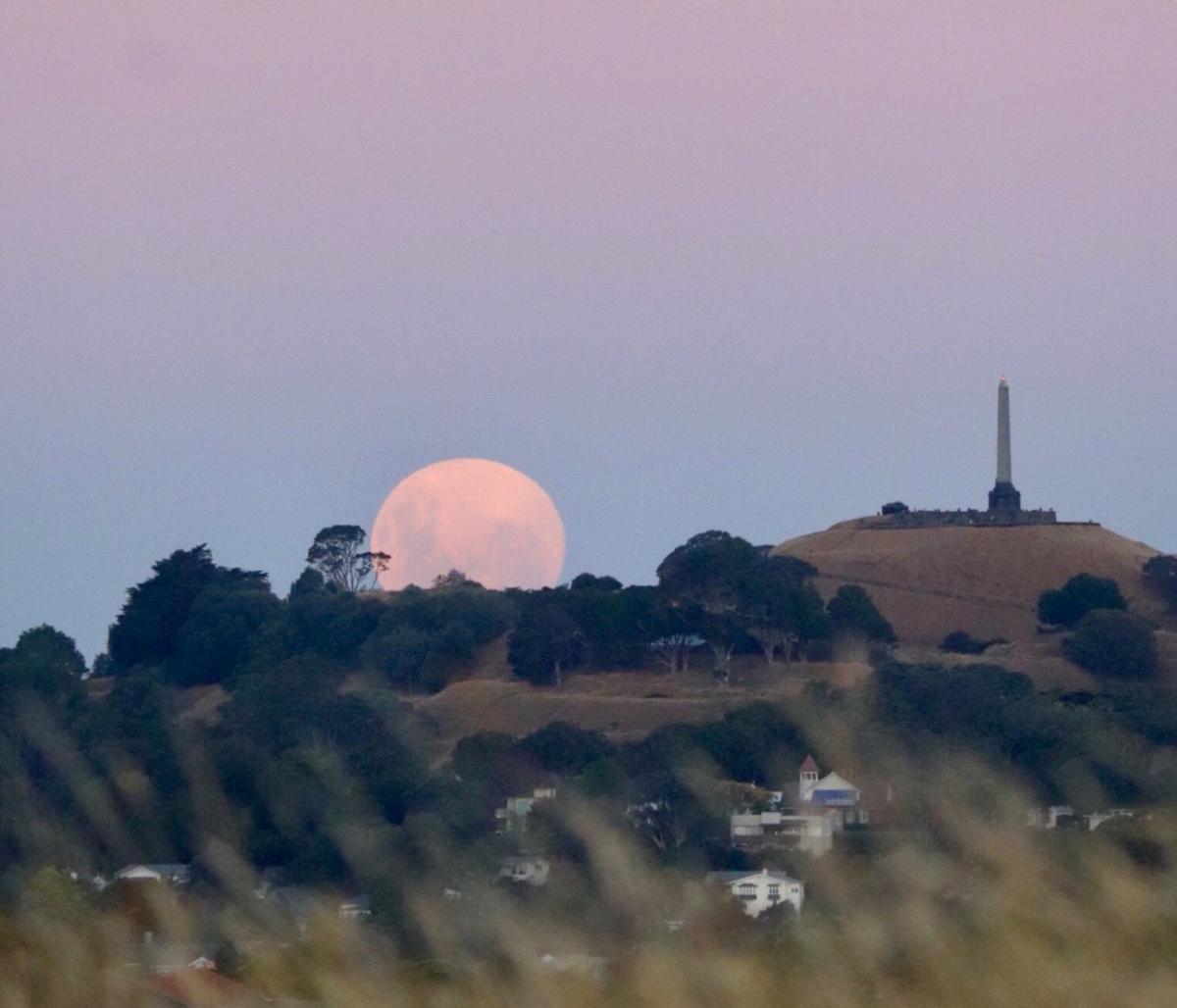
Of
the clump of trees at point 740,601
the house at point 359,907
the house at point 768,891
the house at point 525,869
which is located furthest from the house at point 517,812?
the clump of trees at point 740,601

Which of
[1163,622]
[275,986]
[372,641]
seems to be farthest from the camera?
[1163,622]

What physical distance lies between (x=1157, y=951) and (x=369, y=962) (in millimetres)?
1875

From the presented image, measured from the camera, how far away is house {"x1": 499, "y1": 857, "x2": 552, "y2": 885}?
14681 millimetres

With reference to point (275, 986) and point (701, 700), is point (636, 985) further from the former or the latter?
point (701, 700)

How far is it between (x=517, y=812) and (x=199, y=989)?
71.2 ft

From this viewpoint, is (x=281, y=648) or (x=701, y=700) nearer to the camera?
(x=701, y=700)

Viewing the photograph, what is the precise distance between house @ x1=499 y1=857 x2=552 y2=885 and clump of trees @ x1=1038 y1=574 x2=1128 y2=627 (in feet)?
124

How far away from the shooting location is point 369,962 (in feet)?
16.9

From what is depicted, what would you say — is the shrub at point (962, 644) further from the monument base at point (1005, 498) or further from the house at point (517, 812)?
the house at point (517, 812)

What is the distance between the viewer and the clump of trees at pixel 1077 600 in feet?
174

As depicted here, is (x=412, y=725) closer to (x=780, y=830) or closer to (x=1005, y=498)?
(x=780, y=830)

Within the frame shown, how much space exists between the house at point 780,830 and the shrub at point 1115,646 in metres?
20.1

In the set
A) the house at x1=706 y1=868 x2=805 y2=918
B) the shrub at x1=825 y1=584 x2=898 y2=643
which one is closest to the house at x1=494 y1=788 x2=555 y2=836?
the house at x1=706 y1=868 x2=805 y2=918

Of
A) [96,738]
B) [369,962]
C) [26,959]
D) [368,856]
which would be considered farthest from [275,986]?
[96,738]
